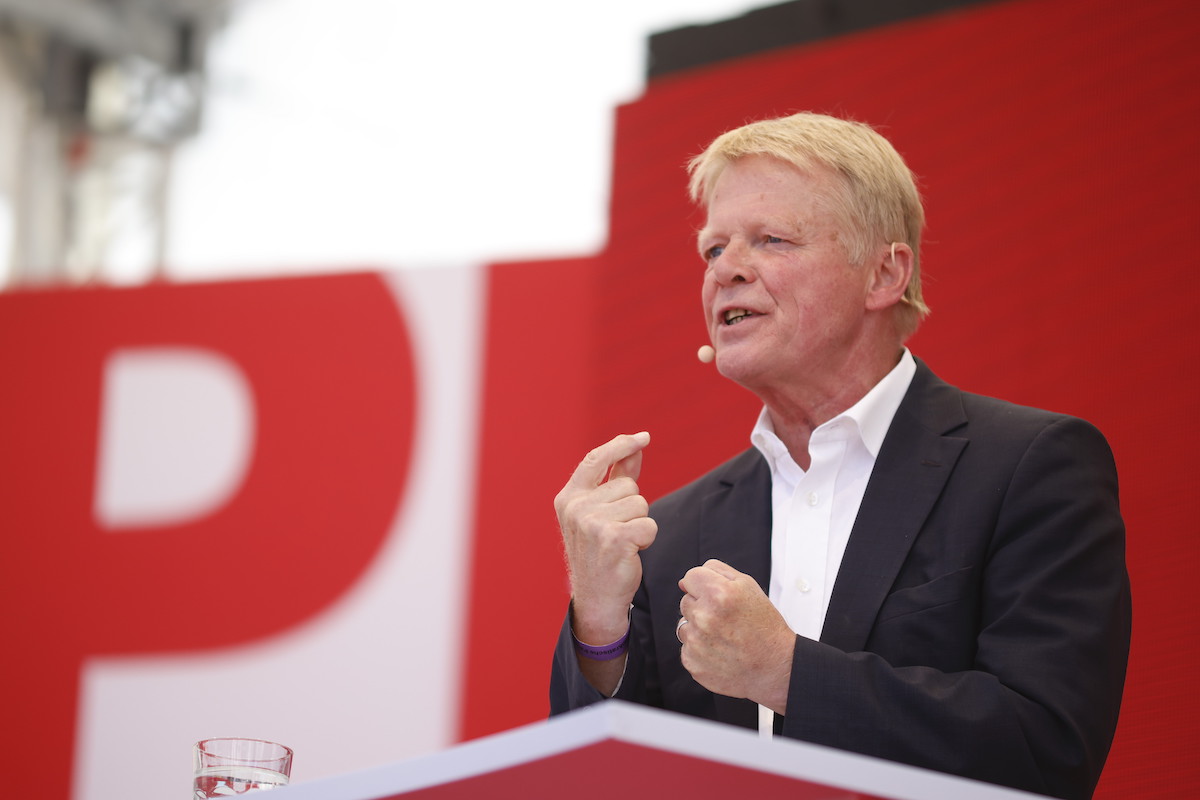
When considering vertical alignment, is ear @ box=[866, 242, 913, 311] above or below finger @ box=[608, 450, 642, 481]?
above

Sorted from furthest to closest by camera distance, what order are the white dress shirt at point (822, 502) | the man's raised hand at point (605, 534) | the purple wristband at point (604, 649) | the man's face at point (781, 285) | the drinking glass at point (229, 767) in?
the man's face at point (781, 285)
the white dress shirt at point (822, 502)
the purple wristband at point (604, 649)
the man's raised hand at point (605, 534)
the drinking glass at point (229, 767)

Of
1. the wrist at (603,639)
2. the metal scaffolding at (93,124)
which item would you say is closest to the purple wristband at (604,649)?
the wrist at (603,639)

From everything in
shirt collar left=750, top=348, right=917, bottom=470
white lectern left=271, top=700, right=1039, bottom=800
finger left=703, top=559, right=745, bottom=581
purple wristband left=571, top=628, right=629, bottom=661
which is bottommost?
purple wristband left=571, top=628, right=629, bottom=661

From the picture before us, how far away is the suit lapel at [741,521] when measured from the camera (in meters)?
1.95

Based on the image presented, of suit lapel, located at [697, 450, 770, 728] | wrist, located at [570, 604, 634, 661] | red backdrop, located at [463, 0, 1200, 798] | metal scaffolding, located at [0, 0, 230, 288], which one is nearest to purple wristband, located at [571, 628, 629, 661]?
wrist, located at [570, 604, 634, 661]

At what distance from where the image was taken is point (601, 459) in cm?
163

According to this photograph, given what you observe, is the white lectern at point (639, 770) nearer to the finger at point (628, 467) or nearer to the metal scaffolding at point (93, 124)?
the finger at point (628, 467)

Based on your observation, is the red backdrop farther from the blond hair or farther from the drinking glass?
the drinking glass

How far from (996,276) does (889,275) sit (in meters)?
0.85

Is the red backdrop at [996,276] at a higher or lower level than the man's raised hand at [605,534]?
higher

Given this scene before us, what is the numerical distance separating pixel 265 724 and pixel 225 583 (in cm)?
49

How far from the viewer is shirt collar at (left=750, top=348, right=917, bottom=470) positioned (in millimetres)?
1940

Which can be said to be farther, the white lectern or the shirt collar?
the shirt collar

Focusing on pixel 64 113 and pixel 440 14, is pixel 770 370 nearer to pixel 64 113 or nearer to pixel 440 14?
pixel 440 14
